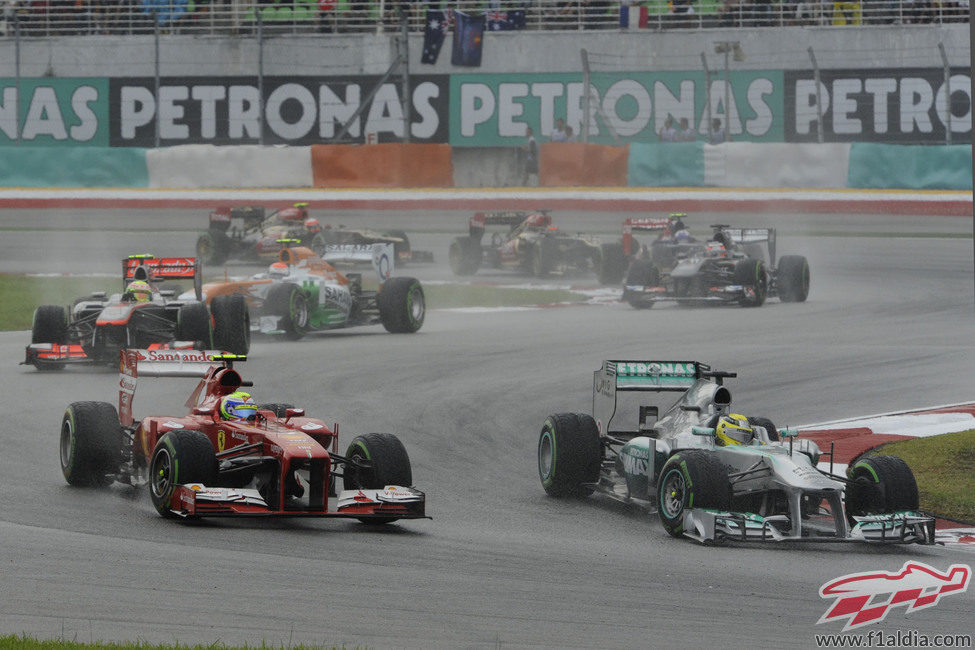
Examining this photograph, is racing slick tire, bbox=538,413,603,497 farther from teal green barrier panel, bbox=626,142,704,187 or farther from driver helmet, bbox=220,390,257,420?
teal green barrier panel, bbox=626,142,704,187

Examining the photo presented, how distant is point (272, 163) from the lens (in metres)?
35.2

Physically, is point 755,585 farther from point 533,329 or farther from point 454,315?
point 454,315

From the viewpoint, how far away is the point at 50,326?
18.9 m

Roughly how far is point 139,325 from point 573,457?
26.8 ft

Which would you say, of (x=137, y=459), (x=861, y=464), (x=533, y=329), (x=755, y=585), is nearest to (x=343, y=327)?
(x=533, y=329)

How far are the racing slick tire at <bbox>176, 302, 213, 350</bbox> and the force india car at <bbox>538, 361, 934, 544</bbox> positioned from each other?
24.0 feet

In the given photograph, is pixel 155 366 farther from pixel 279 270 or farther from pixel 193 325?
pixel 279 270

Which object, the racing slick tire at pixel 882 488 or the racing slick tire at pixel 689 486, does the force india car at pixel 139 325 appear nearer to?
the racing slick tire at pixel 689 486

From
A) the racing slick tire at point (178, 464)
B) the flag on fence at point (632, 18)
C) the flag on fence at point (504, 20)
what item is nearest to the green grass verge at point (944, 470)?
the racing slick tire at point (178, 464)

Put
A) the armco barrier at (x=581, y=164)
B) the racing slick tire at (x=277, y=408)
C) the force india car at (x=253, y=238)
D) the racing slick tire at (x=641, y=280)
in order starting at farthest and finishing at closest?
the armco barrier at (x=581, y=164)
the force india car at (x=253, y=238)
the racing slick tire at (x=641, y=280)
the racing slick tire at (x=277, y=408)

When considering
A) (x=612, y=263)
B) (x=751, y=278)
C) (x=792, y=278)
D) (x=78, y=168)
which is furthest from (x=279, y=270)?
(x=78, y=168)

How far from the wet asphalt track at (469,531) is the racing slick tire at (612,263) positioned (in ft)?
16.2

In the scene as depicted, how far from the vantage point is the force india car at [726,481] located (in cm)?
1032

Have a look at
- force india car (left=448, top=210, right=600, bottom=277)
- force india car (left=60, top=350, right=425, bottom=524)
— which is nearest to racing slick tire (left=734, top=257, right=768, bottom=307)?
force india car (left=448, top=210, right=600, bottom=277)
